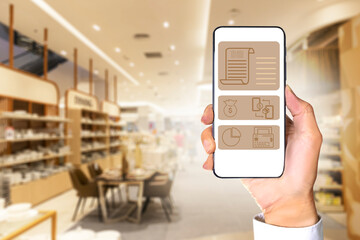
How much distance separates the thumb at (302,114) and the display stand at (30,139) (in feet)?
15.3

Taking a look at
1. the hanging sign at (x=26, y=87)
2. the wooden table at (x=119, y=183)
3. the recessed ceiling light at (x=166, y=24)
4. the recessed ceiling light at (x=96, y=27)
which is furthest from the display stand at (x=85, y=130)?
the recessed ceiling light at (x=166, y=24)

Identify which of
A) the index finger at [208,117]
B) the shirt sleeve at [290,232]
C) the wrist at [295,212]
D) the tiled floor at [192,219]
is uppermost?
the index finger at [208,117]

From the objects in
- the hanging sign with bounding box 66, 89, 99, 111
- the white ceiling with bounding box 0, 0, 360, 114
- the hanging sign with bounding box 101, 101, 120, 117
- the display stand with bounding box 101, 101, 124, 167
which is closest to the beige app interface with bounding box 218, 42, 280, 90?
the white ceiling with bounding box 0, 0, 360, 114

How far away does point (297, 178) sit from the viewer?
1.73 feet

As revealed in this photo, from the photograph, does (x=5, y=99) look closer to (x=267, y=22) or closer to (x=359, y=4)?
(x=267, y=22)

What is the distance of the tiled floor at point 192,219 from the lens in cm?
356

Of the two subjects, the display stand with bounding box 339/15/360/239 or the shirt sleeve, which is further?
the display stand with bounding box 339/15/360/239

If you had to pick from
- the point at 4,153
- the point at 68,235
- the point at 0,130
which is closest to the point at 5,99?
the point at 0,130

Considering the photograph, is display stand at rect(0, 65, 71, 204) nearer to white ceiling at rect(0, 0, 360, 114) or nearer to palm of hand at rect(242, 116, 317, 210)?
white ceiling at rect(0, 0, 360, 114)

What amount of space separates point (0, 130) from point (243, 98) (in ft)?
15.6

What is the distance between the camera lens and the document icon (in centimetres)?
50

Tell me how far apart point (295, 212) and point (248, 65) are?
0.97 ft

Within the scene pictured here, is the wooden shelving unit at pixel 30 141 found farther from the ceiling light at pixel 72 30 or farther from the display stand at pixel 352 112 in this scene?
the display stand at pixel 352 112

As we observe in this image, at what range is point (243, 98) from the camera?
50cm
